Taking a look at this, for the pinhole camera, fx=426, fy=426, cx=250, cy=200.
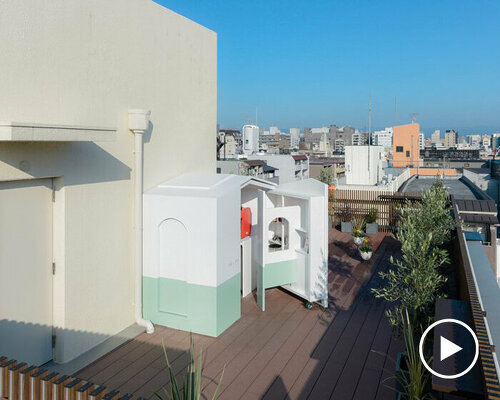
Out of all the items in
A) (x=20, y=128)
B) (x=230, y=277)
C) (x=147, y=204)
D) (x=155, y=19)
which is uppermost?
(x=155, y=19)

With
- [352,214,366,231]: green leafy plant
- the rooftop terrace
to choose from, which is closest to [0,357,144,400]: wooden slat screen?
[352,214,366,231]: green leafy plant

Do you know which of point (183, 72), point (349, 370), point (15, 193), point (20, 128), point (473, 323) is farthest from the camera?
point (183, 72)

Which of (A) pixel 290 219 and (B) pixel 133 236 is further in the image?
(A) pixel 290 219

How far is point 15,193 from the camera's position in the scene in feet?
15.3

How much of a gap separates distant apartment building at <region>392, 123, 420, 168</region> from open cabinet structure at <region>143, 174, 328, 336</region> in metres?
56.9

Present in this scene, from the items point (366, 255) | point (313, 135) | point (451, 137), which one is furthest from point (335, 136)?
point (366, 255)

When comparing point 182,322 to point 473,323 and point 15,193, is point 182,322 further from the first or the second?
point 473,323

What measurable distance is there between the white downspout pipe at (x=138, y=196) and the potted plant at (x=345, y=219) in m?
8.41

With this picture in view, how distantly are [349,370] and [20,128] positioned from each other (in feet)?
14.7

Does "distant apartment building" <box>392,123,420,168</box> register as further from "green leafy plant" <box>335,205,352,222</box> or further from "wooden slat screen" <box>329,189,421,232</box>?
"green leafy plant" <box>335,205,352,222</box>

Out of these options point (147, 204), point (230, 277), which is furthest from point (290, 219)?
point (147, 204)

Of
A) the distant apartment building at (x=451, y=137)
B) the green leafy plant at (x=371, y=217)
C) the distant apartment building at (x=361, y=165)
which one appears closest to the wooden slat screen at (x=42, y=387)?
the green leafy plant at (x=371, y=217)

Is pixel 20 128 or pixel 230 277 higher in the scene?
pixel 20 128

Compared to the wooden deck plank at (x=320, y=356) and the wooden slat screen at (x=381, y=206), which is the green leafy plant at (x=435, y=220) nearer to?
the wooden deck plank at (x=320, y=356)
